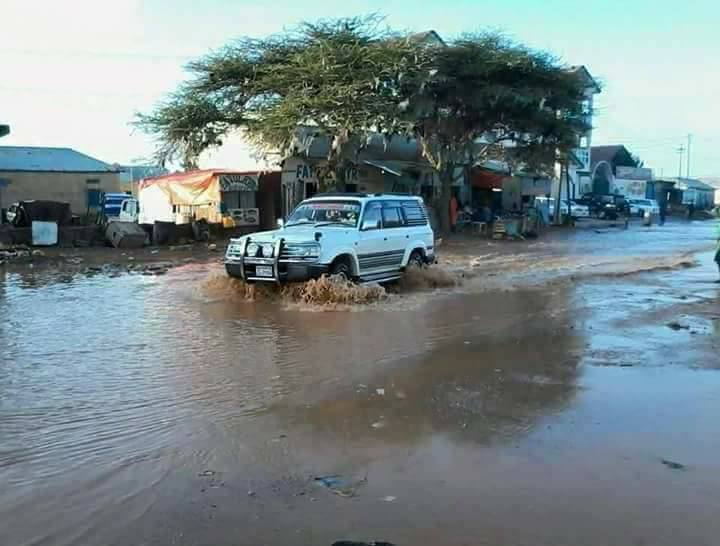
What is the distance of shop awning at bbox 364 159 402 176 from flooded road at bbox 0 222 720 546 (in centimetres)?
2085

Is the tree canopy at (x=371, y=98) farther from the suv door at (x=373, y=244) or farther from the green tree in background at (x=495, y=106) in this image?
the suv door at (x=373, y=244)

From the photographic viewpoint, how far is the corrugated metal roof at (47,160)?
140 ft

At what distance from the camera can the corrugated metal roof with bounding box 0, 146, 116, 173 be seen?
4259 cm

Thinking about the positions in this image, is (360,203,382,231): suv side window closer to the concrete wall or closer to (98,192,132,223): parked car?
(98,192,132,223): parked car

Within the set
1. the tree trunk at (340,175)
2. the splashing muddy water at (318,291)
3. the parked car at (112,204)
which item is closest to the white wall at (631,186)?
the tree trunk at (340,175)

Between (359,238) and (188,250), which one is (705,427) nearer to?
(359,238)

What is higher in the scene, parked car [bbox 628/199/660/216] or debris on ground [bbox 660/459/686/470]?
parked car [bbox 628/199/660/216]

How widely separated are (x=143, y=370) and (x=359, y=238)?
6.02m

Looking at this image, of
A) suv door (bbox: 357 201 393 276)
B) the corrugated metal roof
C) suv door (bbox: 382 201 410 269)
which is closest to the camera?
suv door (bbox: 357 201 393 276)

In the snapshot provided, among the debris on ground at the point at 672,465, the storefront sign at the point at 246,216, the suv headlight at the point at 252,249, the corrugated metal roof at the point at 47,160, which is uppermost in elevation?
the corrugated metal roof at the point at 47,160

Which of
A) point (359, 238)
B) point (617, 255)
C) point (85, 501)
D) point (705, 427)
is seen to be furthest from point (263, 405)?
point (617, 255)

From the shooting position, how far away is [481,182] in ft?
133

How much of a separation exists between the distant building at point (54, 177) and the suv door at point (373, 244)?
104 feet

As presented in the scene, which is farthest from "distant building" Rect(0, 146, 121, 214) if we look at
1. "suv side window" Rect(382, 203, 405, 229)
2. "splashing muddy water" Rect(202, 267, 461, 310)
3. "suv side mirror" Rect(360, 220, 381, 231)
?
"suv side mirror" Rect(360, 220, 381, 231)
